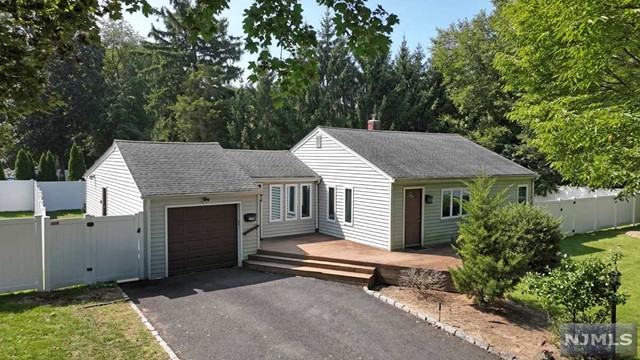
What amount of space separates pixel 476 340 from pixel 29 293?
10073 millimetres

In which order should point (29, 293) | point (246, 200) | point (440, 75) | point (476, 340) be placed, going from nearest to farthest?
1. point (476, 340)
2. point (29, 293)
3. point (246, 200)
4. point (440, 75)

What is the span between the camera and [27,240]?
960 cm

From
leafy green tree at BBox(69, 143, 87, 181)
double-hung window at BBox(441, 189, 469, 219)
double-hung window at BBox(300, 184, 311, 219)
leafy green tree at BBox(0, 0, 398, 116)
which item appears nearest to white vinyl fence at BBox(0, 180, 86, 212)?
leafy green tree at BBox(69, 143, 87, 181)

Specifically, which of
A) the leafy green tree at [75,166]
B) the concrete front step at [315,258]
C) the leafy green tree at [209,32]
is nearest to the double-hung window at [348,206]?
the concrete front step at [315,258]

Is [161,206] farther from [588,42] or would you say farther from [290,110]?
[290,110]

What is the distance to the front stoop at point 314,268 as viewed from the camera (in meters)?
11.1

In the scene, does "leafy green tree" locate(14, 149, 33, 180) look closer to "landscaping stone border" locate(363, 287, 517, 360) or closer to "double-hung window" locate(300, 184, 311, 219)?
"double-hung window" locate(300, 184, 311, 219)

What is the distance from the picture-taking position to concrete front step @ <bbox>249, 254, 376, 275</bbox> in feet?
37.3

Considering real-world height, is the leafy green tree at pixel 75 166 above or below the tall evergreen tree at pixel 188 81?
below

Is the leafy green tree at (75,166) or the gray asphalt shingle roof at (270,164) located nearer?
the gray asphalt shingle roof at (270,164)

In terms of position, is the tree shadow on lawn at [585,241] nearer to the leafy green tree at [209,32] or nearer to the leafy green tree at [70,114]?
the leafy green tree at [209,32]

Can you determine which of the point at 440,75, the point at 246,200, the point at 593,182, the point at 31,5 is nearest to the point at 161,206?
the point at 246,200
